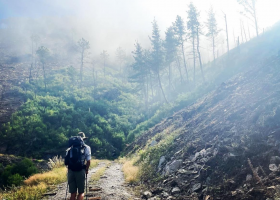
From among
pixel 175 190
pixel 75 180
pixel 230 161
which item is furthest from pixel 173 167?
pixel 75 180

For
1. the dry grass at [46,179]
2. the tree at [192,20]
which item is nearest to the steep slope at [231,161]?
the dry grass at [46,179]

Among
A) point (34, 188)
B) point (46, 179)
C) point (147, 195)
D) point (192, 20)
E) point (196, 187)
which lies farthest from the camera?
point (192, 20)

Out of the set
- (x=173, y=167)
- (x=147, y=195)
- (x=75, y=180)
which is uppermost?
(x=75, y=180)

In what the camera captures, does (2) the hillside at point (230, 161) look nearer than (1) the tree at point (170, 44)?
Yes

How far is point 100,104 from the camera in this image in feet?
125

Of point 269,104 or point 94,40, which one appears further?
point 94,40

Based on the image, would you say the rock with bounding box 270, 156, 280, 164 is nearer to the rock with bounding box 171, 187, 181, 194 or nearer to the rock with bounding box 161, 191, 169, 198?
the rock with bounding box 171, 187, 181, 194

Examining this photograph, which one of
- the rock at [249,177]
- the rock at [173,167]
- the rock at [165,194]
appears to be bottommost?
the rock at [165,194]

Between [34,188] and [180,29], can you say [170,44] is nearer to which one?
[180,29]

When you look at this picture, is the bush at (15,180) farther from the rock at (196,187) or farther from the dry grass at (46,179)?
the rock at (196,187)

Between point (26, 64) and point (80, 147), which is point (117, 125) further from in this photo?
point (26, 64)

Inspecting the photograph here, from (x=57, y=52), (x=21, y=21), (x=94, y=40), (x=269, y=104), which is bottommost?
(x=269, y=104)

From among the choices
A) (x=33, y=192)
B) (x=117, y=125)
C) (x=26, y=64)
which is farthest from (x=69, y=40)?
(x=33, y=192)

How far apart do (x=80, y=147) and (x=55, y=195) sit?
359cm
